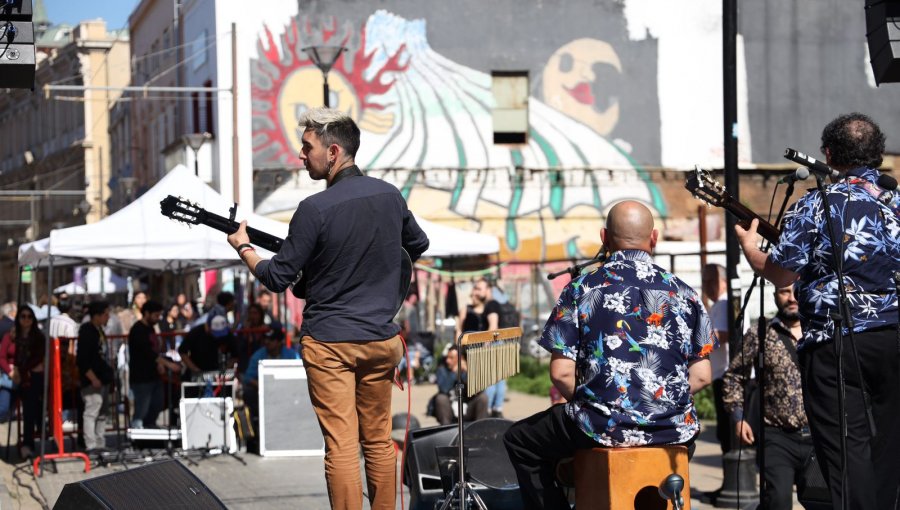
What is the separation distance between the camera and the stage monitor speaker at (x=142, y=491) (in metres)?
5.72

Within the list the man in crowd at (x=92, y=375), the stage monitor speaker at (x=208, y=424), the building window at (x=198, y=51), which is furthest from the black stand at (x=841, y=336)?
the building window at (x=198, y=51)

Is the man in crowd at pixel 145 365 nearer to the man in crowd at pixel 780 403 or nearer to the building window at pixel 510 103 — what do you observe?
the man in crowd at pixel 780 403

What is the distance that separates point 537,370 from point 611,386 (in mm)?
20638

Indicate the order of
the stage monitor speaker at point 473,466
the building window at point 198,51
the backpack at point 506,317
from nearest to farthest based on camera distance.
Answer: the stage monitor speaker at point 473,466
the backpack at point 506,317
the building window at point 198,51

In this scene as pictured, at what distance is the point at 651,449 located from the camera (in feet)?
19.0

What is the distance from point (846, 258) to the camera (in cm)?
611

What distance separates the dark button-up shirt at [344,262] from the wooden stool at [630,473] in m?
1.45

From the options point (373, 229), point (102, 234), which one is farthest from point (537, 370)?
point (373, 229)

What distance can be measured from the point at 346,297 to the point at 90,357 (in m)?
9.02

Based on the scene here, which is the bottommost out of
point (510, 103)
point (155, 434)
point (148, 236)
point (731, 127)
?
point (155, 434)

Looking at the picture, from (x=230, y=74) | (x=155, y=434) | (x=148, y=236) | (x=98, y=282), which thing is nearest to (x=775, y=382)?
(x=148, y=236)

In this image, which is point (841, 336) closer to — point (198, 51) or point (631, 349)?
point (631, 349)

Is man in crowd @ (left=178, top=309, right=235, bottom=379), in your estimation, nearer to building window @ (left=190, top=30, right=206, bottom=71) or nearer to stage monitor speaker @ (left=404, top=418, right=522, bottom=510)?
stage monitor speaker @ (left=404, top=418, right=522, bottom=510)

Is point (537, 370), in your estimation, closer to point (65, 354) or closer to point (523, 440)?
point (65, 354)
